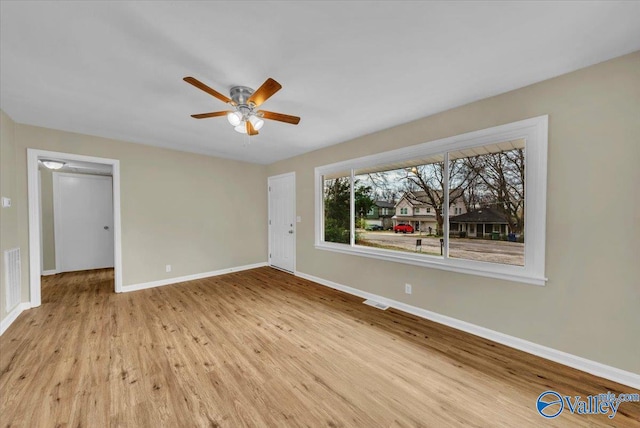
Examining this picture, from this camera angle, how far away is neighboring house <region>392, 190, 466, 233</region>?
2.86 metres

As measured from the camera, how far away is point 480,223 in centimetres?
249

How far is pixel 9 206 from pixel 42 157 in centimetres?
86

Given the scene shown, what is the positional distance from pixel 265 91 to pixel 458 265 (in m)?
2.58

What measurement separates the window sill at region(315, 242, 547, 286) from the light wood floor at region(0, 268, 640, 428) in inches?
25.7

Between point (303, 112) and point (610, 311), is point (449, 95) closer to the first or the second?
point (303, 112)

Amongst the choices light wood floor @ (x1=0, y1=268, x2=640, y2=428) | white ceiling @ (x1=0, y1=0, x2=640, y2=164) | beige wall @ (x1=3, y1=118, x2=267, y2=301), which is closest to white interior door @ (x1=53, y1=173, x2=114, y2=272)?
beige wall @ (x1=3, y1=118, x2=267, y2=301)

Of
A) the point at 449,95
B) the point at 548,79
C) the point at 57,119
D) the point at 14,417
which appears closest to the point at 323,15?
the point at 449,95

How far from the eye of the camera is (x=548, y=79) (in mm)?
1992

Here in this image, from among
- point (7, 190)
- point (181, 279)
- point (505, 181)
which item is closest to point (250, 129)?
point (505, 181)

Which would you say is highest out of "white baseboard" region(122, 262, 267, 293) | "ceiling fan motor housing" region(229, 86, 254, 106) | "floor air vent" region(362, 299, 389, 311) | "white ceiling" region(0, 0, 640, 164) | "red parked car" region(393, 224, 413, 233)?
"white ceiling" region(0, 0, 640, 164)

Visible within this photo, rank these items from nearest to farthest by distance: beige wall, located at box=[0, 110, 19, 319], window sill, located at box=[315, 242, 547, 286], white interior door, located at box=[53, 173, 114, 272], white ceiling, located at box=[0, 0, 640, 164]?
white ceiling, located at box=[0, 0, 640, 164] < window sill, located at box=[315, 242, 547, 286] < beige wall, located at box=[0, 110, 19, 319] < white interior door, located at box=[53, 173, 114, 272]

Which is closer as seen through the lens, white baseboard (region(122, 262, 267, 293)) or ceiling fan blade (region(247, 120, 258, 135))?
ceiling fan blade (region(247, 120, 258, 135))

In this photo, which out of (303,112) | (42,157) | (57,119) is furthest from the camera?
(42,157)

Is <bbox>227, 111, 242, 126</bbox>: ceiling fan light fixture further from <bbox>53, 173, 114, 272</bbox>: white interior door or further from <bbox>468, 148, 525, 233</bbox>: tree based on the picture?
<bbox>53, 173, 114, 272</bbox>: white interior door
